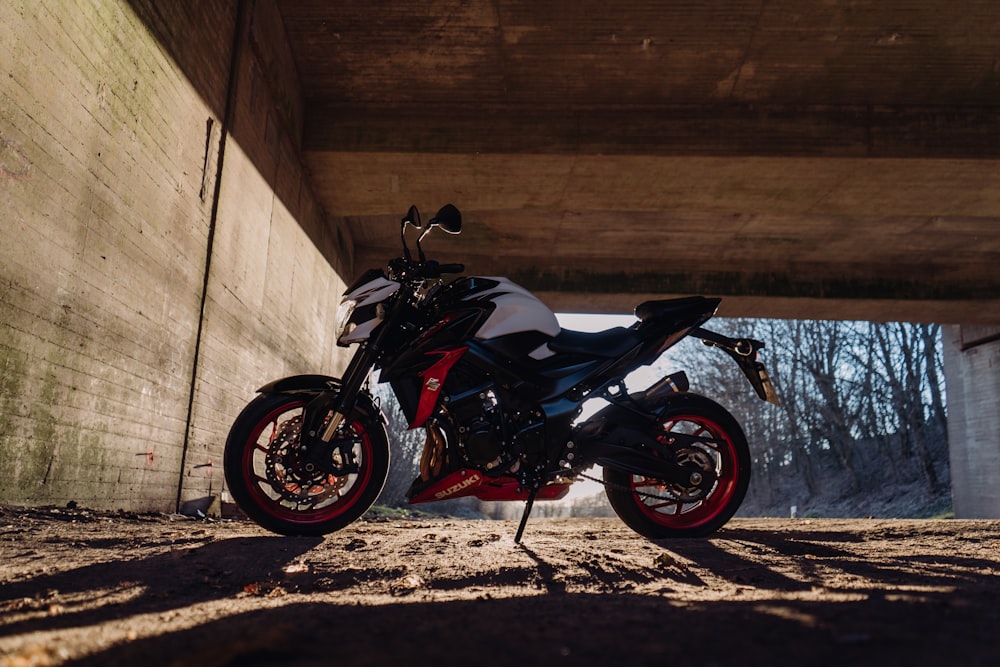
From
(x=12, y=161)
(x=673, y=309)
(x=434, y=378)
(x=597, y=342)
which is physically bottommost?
(x=434, y=378)

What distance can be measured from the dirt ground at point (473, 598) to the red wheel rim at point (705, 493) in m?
0.17

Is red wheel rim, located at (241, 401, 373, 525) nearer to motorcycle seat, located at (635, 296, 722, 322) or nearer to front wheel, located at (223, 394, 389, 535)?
front wheel, located at (223, 394, 389, 535)

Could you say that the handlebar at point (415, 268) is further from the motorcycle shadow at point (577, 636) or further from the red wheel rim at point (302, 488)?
the motorcycle shadow at point (577, 636)

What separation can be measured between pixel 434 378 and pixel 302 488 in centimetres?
93

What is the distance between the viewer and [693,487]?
172 inches

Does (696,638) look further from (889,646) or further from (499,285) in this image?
(499,285)

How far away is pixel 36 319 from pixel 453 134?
601 centimetres

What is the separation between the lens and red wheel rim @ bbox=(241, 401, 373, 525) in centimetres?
405

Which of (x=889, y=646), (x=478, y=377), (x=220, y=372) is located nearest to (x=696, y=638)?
(x=889, y=646)

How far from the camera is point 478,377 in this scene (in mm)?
4078

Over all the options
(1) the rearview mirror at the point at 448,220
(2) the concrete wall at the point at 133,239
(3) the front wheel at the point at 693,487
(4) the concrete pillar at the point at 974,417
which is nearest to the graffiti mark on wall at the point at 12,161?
(2) the concrete wall at the point at 133,239

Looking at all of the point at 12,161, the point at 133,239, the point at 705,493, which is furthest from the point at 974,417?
the point at 12,161

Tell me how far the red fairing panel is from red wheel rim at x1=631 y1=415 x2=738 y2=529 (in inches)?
50.5

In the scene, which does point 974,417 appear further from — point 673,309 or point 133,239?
point 133,239
